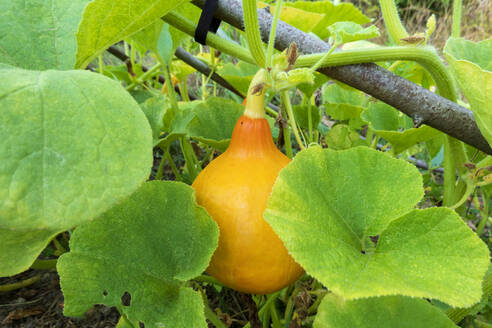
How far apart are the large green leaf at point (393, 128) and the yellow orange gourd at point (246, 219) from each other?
0.96 feet

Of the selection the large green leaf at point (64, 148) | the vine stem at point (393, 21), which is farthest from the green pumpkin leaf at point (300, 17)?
the large green leaf at point (64, 148)

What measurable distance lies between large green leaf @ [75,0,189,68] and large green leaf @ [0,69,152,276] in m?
0.08

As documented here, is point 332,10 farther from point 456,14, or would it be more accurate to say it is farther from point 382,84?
point 382,84

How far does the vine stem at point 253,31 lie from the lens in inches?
17.4

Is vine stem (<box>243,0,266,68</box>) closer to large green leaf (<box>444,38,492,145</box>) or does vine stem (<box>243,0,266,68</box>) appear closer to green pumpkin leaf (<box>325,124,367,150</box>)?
large green leaf (<box>444,38,492,145</box>)

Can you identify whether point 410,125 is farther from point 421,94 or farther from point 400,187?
point 400,187

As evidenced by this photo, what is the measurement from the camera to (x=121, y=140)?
0.35 meters

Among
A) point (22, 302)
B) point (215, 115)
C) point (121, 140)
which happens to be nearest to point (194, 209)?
point (121, 140)

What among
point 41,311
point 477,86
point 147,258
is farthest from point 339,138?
point 41,311

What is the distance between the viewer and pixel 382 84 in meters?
0.58

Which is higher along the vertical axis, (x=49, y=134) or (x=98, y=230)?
(x=49, y=134)

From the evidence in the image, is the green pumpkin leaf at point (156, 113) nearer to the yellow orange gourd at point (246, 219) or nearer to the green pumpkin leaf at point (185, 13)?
the green pumpkin leaf at point (185, 13)

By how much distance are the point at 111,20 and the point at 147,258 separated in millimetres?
297

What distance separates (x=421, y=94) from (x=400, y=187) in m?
0.19
